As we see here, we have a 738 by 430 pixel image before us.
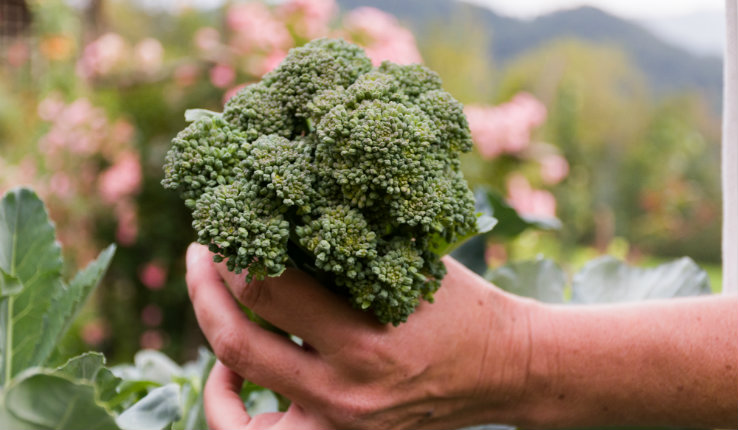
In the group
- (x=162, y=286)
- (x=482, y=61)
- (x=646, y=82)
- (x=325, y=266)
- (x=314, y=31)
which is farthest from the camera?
(x=646, y=82)

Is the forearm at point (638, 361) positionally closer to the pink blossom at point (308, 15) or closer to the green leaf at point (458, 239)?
the green leaf at point (458, 239)

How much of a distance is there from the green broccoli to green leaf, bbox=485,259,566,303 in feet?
1.13

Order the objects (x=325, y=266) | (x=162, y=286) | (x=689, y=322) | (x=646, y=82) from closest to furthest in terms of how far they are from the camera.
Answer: (x=325, y=266), (x=689, y=322), (x=162, y=286), (x=646, y=82)

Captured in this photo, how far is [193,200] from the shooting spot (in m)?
0.56

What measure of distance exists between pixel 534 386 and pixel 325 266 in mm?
317

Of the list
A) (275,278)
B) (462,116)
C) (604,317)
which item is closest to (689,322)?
(604,317)

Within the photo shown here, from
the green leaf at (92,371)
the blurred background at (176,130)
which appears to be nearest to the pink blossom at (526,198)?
the blurred background at (176,130)

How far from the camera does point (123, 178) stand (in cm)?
302

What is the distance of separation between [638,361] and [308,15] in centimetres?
238

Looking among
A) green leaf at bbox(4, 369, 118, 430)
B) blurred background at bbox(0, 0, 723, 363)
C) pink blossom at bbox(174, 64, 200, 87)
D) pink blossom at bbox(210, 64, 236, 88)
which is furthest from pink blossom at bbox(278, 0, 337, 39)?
green leaf at bbox(4, 369, 118, 430)

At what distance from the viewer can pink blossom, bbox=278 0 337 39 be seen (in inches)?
105

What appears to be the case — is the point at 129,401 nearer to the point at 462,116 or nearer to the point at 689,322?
the point at 462,116

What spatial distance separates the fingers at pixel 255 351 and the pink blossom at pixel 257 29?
225 cm

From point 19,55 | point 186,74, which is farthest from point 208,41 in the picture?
point 19,55
